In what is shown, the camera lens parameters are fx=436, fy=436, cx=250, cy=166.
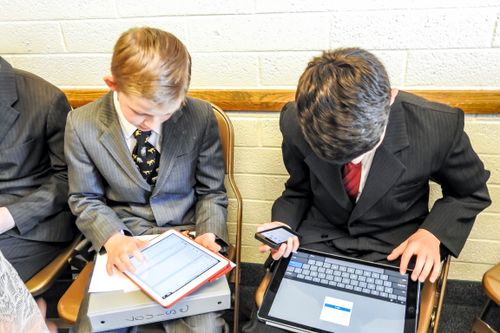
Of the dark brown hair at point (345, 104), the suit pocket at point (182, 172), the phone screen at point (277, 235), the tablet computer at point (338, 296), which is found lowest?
the tablet computer at point (338, 296)

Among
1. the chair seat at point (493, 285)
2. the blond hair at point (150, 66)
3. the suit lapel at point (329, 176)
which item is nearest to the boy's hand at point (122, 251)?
the blond hair at point (150, 66)

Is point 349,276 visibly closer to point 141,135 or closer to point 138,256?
point 138,256

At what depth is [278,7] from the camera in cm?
132

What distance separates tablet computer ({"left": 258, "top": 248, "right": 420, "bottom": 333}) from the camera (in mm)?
935

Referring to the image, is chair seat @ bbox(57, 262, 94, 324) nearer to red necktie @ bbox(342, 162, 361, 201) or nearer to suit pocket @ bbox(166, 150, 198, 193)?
suit pocket @ bbox(166, 150, 198, 193)

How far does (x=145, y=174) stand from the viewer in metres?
1.27

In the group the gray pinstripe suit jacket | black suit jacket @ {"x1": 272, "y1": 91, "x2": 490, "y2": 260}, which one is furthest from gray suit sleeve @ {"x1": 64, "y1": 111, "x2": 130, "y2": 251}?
black suit jacket @ {"x1": 272, "y1": 91, "x2": 490, "y2": 260}

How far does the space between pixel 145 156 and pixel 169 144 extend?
0.08m

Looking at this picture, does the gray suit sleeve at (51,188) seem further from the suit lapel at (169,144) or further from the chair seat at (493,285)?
the chair seat at (493,285)

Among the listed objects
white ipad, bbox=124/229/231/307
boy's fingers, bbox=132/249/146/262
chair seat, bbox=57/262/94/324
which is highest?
boy's fingers, bbox=132/249/146/262

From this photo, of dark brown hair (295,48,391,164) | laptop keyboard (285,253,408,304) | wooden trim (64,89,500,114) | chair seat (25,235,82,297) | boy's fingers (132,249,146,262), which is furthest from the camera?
wooden trim (64,89,500,114)

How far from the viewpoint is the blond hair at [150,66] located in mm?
1020

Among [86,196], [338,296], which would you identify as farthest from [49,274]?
[338,296]

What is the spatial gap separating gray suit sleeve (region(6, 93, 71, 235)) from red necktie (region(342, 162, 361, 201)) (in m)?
0.87
